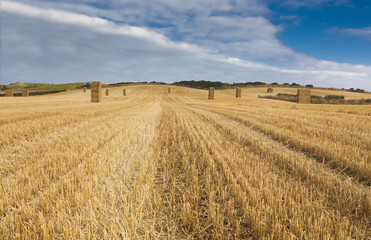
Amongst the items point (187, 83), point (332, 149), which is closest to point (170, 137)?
point (332, 149)

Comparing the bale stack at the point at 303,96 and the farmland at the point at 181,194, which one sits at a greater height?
the bale stack at the point at 303,96

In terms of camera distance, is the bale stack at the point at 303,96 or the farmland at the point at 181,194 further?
the bale stack at the point at 303,96

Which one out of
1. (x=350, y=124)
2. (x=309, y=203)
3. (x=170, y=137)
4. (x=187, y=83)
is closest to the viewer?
(x=309, y=203)

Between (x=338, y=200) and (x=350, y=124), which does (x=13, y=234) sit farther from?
(x=350, y=124)

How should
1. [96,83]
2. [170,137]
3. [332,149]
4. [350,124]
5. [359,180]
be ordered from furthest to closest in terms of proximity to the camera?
[96,83]
[350,124]
[170,137]
[332,149]
[359,180]

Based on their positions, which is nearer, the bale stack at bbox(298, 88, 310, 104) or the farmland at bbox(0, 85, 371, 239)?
the farmland at bbox(0, 85, 371, 239)

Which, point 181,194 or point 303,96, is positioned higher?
point 303,96

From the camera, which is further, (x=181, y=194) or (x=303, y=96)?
(x=303, y=96)

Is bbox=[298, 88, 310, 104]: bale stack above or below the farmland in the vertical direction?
above

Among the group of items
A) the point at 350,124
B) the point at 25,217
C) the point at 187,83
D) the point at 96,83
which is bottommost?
the point at 25,217

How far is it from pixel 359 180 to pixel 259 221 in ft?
7.36

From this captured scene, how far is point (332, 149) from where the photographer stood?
4.05 metres

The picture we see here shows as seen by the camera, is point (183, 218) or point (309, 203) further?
point (309, 203)

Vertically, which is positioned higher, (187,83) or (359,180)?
(187,83)
